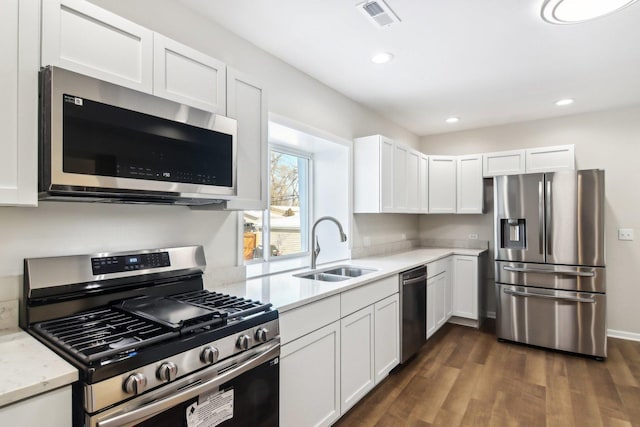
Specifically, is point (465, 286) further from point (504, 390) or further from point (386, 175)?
point (386, 175)

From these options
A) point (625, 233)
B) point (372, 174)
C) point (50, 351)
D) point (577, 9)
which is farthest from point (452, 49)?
point (625, 233)

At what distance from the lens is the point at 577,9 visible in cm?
191

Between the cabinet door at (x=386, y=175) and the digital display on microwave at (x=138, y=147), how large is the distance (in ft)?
6.41

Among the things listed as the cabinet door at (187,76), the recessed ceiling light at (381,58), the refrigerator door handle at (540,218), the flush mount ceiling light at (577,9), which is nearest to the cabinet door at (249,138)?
the cabinet door at (187,76)

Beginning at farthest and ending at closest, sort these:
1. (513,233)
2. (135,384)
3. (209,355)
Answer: (513,233) < (209,355) < (135,384)

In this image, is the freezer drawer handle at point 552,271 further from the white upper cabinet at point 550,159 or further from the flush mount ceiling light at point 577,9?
the flush mount ceiling light at point 577,9

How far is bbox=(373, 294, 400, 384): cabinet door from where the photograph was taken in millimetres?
2473

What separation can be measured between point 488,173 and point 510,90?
4.05 feet

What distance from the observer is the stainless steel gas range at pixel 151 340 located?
39.0 inches

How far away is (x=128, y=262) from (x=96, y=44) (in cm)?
91

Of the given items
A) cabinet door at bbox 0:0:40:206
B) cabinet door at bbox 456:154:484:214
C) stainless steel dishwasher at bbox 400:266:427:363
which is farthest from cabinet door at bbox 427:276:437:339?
cabinet door at bbox 0:0:40:206

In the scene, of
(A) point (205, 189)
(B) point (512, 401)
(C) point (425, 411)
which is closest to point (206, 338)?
(A) point (205, 189)

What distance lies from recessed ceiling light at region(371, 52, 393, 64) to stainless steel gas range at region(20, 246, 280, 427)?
1.94 metres

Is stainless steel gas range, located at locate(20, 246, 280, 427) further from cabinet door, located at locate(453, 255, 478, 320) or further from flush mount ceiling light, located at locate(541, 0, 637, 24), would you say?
cabinet door, located at locate(453, 255, 478, 320)
